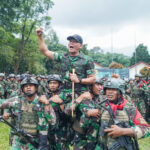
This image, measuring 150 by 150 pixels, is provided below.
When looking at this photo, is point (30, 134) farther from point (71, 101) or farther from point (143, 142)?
point (143, 142)

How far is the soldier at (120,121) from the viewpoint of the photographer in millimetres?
3619

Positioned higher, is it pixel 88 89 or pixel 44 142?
pixel 88 89

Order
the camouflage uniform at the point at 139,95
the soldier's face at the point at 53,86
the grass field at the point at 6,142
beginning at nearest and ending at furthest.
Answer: the soldier's face at the point at 53,86
the grass field at the point at 6,142
the camouflage uniform at the point at 139,95

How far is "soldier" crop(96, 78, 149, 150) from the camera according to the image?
11.9 ft

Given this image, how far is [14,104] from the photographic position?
4812mm

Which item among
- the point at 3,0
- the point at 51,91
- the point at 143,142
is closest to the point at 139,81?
the point at 143,142

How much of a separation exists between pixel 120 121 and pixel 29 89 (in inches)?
80.0

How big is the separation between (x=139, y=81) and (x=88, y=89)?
8.33 m

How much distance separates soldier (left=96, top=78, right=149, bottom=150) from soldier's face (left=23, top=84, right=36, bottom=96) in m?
1.57

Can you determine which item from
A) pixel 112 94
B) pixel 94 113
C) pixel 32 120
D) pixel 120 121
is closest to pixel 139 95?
pixel 94 113

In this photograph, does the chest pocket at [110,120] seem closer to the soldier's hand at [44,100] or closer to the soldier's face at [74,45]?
the soldier's hand at [44,100]

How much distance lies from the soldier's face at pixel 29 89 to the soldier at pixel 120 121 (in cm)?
157

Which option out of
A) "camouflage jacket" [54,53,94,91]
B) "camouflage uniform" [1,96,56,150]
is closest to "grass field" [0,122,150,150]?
"camouflage uniform" [1,96,56,150]

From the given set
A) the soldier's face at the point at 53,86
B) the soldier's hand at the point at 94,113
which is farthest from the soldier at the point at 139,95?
the soldier's hand at the point at 94,113
